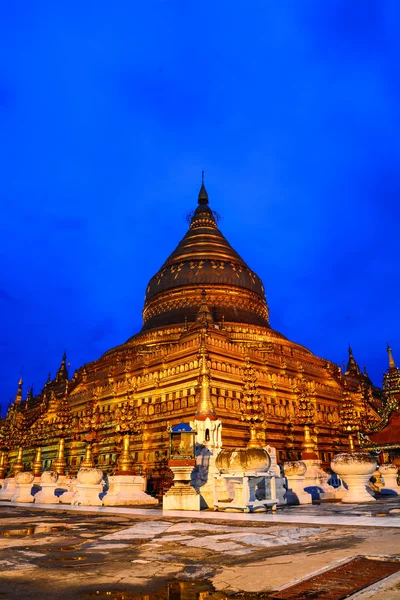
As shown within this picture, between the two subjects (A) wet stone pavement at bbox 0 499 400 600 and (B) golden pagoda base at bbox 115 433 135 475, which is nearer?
(A) wet stone pavement at bbox 0 499 400 600

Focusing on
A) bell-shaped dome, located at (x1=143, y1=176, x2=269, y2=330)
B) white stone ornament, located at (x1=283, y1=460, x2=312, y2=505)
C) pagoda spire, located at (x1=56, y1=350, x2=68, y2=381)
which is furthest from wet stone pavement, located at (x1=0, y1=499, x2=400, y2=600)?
pagoda spire, located at (x1=56, y1=350, x2=68, y2=381)

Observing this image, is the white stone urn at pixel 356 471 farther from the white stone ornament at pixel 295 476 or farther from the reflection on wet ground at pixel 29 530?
the reflection on wet ground at pixel 29 530

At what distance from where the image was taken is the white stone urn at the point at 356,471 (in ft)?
56.3

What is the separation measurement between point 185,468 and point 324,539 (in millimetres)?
9334

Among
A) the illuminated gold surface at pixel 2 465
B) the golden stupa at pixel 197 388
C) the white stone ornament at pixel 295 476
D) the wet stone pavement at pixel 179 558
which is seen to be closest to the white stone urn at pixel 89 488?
the golden stupa at pixel 197 388

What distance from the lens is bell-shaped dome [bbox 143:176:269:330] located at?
45.1m

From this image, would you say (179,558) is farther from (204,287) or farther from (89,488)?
(204,287)

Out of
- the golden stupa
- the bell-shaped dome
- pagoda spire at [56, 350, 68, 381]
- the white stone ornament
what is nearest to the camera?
the white stone ornament

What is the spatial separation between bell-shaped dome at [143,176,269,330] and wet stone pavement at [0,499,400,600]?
34167mm

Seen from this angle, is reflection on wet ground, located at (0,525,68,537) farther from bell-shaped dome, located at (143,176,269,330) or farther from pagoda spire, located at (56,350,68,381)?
pagoda spire, located at (56,350,68,381)

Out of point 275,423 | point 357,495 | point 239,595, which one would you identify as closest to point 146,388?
point 275,423

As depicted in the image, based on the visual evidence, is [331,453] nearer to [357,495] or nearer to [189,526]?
[357,495]

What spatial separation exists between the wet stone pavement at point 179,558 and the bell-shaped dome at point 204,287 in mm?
34167

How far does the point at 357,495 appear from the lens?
17469 millimetres
